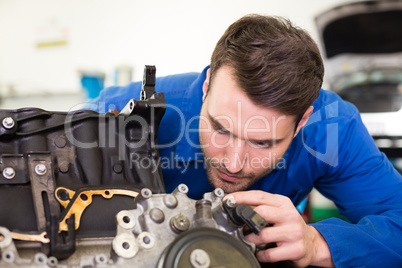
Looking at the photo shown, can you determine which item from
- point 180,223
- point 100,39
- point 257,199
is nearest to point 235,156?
point 257,199

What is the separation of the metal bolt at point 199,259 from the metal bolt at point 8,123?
0.46 meters

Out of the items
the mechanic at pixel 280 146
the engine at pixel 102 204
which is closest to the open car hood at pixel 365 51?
the mechanic at pixel 280 146

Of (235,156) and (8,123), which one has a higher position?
(8,123)

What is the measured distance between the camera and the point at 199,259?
1.73ft

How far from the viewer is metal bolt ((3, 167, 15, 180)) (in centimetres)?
68

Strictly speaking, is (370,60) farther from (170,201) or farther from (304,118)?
(170,201)

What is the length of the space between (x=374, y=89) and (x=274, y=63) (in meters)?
1.82

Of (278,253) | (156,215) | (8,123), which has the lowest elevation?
(278,253)

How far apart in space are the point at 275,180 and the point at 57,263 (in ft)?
2.70

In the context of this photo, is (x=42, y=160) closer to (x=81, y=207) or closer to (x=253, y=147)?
(x=81, y=207)

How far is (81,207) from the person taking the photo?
68 centimetres

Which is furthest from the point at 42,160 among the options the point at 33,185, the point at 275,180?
the point at 275,180

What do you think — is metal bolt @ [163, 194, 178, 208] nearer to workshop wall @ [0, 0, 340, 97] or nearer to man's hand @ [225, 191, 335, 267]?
man's hand @ [225, 191, 335, 267]

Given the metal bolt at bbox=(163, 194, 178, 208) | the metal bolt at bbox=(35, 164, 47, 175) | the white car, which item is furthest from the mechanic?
the white car
